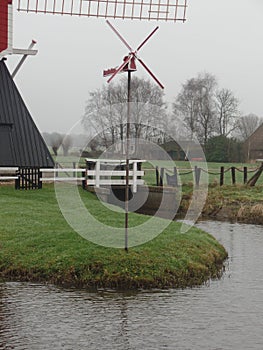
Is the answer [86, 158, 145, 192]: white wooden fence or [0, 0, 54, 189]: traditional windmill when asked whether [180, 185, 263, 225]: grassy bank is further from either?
[0, 0, 54, 189]: traditional windmill

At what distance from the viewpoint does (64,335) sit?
26.0 ft

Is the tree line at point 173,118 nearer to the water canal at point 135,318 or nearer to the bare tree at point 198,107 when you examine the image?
the bare tree at point 198,107

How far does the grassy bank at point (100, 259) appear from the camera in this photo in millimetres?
10523

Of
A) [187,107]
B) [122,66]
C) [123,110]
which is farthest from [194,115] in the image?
[122,66]

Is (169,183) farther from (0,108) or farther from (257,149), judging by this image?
(257,149)

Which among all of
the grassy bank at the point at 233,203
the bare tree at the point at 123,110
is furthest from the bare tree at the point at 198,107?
the grassy bank at the point at 233,203

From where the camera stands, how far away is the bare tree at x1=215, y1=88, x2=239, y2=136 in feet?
171

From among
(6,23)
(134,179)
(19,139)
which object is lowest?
(134,179)

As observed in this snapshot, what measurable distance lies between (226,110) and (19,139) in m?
32.6

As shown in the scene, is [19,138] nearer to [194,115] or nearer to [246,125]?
[194,115]

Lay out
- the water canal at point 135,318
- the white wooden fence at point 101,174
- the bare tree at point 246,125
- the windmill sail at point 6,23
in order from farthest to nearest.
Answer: the bare tree at point 246,125 < the white wooden fence at point 101,174 < the windmill sail at point 6,23 < the water canal at point 135,318

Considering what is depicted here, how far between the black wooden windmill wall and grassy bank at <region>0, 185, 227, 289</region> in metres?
8.31

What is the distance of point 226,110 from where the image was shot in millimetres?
52719

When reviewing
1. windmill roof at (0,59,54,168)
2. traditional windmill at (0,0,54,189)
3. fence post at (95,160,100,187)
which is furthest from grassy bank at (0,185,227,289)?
fence post at (95,160,100,187)
